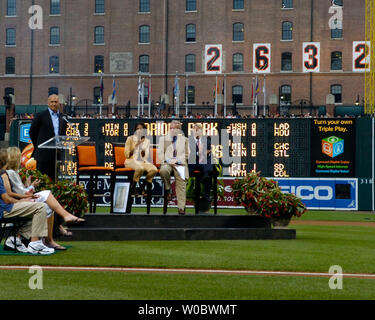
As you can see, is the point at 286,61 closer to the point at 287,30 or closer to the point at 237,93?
the point at 287,30

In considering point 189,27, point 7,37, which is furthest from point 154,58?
point 7,37

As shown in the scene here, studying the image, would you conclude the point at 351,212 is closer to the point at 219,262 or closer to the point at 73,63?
the point at 219,262

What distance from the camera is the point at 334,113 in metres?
60.9

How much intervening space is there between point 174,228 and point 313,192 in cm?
1591

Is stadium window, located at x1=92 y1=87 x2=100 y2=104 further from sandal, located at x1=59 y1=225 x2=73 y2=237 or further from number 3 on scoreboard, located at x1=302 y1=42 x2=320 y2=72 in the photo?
sandal, located at x1=59 y1=225 x2=73 y2=237

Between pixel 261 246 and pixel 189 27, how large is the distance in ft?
183

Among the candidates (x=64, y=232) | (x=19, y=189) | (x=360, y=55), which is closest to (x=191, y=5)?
(x=360, y=55)

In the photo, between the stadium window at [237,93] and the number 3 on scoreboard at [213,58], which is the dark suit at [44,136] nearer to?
the number 3 on scoreboard at [213,58]

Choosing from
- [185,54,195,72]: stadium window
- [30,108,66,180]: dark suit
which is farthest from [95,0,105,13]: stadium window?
[30,108,66,180]: dark suit

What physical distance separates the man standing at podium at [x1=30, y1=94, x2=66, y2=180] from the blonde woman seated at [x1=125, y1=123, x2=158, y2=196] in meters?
2.23

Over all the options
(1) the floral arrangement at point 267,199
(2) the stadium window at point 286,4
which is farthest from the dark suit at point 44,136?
(2) the stadium window at point 286,4

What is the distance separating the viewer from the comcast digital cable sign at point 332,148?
93.5 ft

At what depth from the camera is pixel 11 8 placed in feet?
232

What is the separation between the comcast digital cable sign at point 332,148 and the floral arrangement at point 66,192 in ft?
55.2
